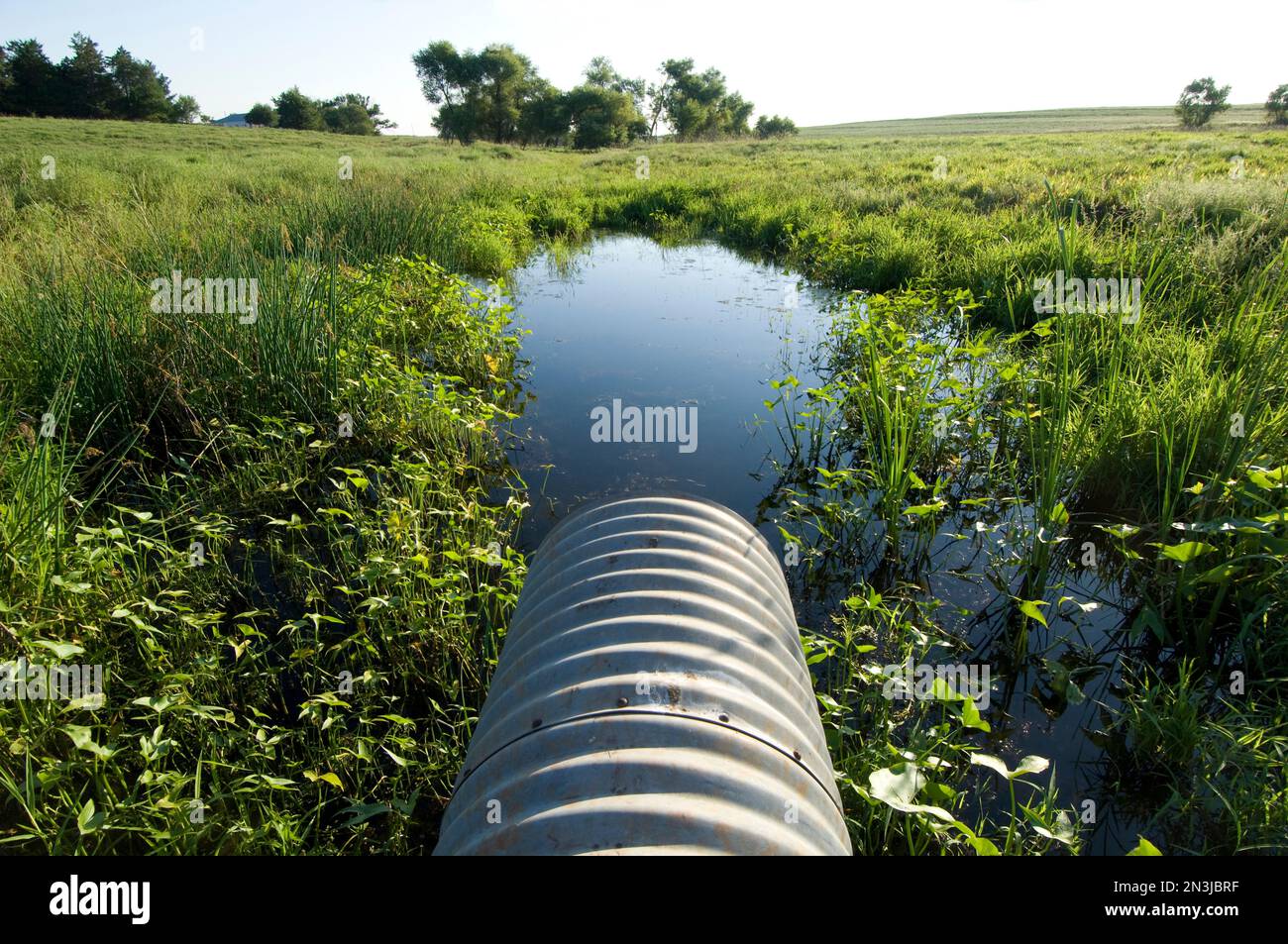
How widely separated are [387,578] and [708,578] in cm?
201

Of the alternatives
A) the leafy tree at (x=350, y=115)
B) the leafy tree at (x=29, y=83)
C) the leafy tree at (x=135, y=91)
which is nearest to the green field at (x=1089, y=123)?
the leafy tree at (x=350, y=115)

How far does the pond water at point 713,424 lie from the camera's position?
9.67 feet

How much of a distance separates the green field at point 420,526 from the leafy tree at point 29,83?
167 feet

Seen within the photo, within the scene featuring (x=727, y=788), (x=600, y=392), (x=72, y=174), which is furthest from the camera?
(x=72, y=174)

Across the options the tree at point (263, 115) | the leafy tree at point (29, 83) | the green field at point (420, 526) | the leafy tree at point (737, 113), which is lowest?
the green field at point (420, 526)

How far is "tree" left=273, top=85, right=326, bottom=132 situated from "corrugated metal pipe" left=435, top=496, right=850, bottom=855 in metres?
67.6

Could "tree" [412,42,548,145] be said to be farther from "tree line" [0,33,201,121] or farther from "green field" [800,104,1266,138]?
"green field" [800,104,1266,138]

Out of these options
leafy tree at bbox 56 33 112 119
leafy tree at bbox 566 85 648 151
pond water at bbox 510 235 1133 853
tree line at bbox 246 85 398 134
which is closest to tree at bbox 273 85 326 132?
tree line at bbox 246 85 398 134

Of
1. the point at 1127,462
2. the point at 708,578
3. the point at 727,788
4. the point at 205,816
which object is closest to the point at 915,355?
the point at 1127,462

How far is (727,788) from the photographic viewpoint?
128 centimetres

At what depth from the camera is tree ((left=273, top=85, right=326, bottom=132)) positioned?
56.8 m

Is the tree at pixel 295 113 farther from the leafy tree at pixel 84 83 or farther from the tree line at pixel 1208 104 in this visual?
the tree line at pixel 1208 104

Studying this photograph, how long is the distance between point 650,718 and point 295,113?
70024mm
